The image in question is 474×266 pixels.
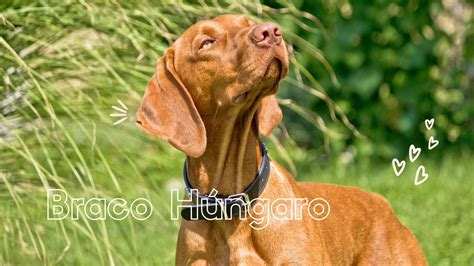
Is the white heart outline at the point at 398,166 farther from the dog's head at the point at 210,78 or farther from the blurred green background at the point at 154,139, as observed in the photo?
the dog's head at the point at 210,78

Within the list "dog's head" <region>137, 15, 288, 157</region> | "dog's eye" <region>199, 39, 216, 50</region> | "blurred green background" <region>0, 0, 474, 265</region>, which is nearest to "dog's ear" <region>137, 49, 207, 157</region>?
"dog's head" <region>137, 15, 288, 157</region>

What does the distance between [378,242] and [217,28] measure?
49.1 inches

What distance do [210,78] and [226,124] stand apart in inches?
7.1

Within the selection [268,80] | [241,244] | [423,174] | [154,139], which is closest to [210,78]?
[268,80]

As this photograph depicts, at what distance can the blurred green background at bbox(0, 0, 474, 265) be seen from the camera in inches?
178

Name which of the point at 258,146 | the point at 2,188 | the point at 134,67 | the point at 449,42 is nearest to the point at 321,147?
the point at 449,42

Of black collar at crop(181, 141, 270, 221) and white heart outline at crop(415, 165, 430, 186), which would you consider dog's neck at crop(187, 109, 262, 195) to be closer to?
black collar at crop(181, 141, 270, 221)

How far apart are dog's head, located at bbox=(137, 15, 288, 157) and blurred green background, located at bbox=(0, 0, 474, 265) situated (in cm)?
66

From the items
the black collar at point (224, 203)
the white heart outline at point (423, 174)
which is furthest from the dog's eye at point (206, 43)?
the white heart outline at point (423, 174)

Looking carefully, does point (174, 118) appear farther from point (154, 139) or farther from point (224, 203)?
point (154, 139)

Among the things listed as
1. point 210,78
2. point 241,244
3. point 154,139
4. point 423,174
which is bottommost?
point 423,174

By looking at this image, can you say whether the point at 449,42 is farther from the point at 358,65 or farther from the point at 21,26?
the point at 21,26

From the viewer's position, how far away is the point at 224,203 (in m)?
3.56

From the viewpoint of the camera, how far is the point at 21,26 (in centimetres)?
466
